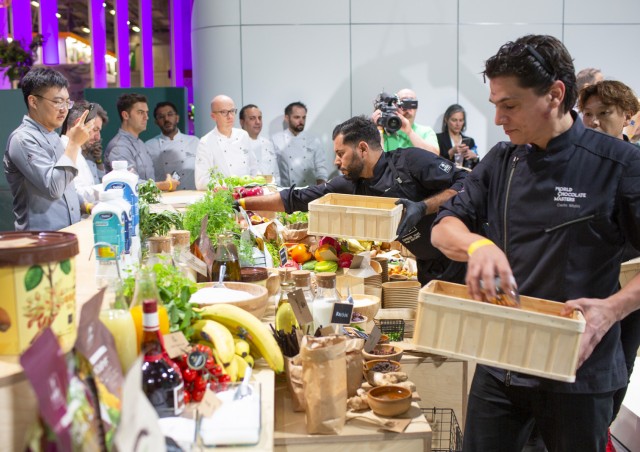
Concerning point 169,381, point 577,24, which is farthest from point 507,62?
point 577,24

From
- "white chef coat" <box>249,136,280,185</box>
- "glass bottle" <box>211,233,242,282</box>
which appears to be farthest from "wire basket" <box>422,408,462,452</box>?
"white chef coat" <box>249,136,280,185</box>

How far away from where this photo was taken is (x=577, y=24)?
8.22 metres

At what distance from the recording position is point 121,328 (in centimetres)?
146

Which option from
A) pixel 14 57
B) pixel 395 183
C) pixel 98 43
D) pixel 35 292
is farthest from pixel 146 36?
pixel 35 292

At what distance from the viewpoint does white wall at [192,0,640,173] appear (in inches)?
322

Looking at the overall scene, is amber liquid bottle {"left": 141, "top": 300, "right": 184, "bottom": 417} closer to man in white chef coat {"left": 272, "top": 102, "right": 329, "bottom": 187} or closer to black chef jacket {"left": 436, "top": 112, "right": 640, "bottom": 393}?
black chef jacket {"left": 436, "top": 112, "right": 640, "bottom": 393}

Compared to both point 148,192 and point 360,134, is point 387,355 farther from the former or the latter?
point 148,192

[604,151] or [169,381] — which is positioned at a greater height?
[604,151]

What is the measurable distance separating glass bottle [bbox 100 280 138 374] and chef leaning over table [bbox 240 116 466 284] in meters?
2.04

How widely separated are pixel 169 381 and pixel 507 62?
1.18 meters

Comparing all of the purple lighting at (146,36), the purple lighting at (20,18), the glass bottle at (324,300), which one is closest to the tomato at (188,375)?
the glass bottle at (324,300)

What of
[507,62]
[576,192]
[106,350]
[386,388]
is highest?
[507,62]

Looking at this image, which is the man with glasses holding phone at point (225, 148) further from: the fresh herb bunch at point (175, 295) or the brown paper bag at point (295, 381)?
the fresh herb bunch at point (175, 295)

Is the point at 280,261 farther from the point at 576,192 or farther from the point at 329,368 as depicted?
the point at 576,192
